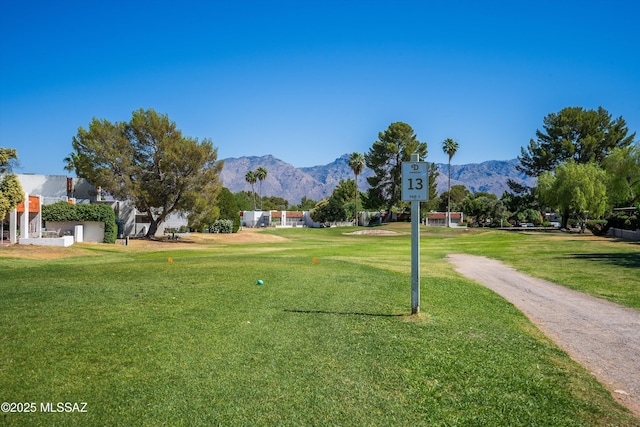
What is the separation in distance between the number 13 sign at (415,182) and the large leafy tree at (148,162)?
44918 millimetres

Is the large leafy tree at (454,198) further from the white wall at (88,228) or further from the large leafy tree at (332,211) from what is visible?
the white wall at (88,228)

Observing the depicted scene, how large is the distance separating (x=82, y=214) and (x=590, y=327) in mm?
43907

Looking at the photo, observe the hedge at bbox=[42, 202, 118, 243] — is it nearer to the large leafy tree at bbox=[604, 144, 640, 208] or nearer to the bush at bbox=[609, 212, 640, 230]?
the bush at bbox=[609, 212, 640, 230]

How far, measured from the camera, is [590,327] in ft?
32.1

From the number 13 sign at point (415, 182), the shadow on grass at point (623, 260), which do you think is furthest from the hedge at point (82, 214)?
the number 13 sign at point (415, 182)

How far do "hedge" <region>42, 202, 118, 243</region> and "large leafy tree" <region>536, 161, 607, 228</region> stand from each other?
51976 millimetres

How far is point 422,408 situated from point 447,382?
3.13 feet

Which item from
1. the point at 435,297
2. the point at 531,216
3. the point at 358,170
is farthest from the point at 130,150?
the point at 531,216

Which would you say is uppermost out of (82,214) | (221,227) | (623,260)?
(82,214)

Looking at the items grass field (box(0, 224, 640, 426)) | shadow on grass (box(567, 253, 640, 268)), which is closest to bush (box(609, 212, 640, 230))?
shadow on grass (box(567, 253, 640, 268))

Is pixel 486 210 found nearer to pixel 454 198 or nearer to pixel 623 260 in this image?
pixel 454 198

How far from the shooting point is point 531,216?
323 feet

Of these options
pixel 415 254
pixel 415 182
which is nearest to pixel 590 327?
pixel 415 254

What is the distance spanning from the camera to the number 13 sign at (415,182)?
9.48 meters
